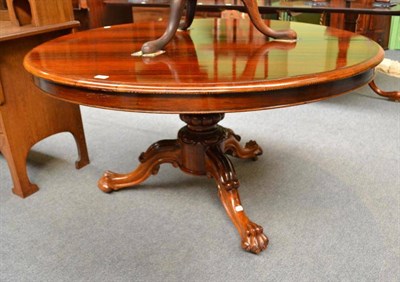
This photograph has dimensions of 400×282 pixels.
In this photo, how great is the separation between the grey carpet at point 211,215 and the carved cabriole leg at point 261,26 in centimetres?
73

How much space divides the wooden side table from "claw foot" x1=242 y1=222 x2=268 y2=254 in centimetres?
107

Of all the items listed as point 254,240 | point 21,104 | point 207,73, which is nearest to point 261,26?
point 207,73

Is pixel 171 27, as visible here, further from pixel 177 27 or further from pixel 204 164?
pixel 204 164

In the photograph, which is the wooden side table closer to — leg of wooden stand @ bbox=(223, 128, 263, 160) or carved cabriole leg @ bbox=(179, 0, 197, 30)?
carved cabriole leg @ bbox=(179, 0, 197, 30)

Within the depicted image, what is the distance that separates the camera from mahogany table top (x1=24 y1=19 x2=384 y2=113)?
957 mm

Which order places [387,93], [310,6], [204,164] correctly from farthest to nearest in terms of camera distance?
[387,93] < [310,6] < [204,164]

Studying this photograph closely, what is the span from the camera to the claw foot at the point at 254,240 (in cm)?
144

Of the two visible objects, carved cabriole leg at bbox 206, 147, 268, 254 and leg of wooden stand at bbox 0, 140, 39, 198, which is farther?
leg of wooden stand at bbox 0, 140, 39, 198

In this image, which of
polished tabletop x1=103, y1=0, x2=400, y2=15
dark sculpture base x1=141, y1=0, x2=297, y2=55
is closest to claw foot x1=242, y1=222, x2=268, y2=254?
dark sculpture base x1=141, y1=0, x2=297, y2=55

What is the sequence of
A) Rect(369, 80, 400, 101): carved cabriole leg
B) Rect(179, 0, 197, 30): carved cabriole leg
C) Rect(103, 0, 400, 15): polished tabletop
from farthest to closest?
Rect(369, 80, 400, 101): carved cabriole leg < Rect(103, 0, 400, 15): polished tabletop < Rect(179, 0, 197, 30): carved cabriole leg

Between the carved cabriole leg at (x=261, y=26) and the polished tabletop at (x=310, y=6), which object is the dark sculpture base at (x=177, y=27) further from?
the polished tabletop at (x=310, y=6)

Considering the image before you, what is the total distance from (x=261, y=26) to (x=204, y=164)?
0.61m

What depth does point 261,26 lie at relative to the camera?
4.54ft

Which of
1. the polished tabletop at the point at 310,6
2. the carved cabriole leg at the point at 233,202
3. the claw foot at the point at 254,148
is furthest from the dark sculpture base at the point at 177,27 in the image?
the polished tabletop at the point at 310,6
